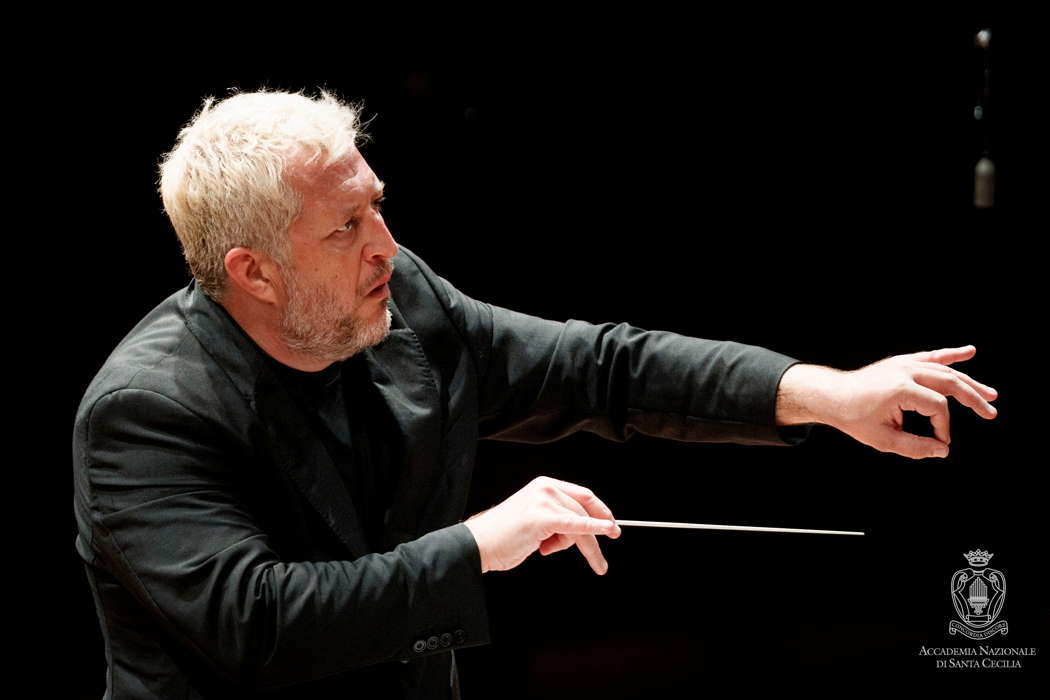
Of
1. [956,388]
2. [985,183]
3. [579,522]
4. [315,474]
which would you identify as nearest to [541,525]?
[579,522]

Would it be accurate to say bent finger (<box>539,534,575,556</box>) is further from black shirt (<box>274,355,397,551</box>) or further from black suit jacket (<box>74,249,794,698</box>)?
black shirt (<box>274,355,397,551</box>)

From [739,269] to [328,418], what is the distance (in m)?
1.97

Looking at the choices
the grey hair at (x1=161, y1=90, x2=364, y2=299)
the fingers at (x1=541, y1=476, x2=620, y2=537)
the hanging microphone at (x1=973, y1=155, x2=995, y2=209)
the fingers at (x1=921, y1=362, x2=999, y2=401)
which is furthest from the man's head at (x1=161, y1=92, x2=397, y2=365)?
the hanging microphone at (x1=973, y1=155, x2=995, y2=209)

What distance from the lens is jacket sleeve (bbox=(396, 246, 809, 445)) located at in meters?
1.68

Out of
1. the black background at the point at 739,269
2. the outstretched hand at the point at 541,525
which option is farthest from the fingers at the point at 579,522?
the black background at the point at 739,269

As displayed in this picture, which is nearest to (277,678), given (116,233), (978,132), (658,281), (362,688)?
(362,688)

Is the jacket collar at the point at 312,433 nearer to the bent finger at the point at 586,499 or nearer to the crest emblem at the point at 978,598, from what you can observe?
the bent finger at the point at 586,499

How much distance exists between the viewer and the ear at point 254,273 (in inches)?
58.2

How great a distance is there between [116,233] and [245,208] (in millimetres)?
1392

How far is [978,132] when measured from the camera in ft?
10.7

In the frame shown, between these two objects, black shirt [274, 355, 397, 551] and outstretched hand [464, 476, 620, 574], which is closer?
outstretched hand [464, 476, 620, 574]

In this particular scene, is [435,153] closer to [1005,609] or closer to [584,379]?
[584,379]

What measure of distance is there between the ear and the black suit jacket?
0.19ft

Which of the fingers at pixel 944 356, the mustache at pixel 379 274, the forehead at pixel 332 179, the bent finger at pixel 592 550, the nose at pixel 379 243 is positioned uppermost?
the forehead at pixel 332 179
